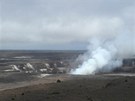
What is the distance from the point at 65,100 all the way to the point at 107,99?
5403 millimetres

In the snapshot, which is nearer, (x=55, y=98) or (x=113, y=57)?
(x=55, y=98)

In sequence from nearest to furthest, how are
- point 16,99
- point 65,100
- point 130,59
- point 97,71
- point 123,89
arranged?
point 65,100, point 16,99, point 123,89, point 97,71, point 130,59

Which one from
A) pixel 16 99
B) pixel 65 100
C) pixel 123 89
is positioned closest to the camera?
pixel 65 100

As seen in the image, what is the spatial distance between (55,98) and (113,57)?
76896 millimetres

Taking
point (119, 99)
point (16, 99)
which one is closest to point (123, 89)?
point (119, 99)

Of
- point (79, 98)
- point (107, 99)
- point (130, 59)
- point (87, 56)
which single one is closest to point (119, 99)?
point (107, 99)

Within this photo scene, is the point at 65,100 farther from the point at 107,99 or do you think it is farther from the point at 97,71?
the point at 97,71

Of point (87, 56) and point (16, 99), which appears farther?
point (87, 56)

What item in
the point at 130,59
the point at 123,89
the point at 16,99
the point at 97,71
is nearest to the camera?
the point at 16,99

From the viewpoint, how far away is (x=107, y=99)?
147 ft

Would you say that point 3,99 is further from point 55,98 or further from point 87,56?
point 87,56

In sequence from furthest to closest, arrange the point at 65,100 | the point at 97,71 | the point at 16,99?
1. the point at 97,71
2. the point at 16,99
3. the point at 65,100

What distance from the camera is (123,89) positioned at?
173 ft

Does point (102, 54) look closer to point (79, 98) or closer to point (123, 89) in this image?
point (123, 89)
